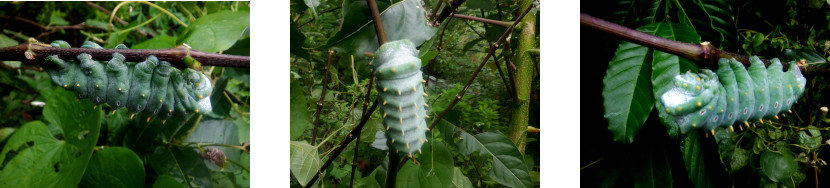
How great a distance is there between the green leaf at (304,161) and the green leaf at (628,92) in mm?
457

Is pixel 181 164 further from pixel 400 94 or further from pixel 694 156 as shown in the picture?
pixel 694 156

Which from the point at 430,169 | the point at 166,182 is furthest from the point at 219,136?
the point at 430,169

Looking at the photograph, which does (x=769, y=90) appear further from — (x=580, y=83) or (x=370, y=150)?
(x=370, y=150)

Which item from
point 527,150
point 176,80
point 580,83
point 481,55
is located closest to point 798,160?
point 580,83

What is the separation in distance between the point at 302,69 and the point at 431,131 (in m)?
0.24

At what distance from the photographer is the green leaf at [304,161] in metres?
0.83

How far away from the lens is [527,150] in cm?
81

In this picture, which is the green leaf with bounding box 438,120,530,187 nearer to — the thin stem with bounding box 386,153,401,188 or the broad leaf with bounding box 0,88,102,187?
the thin stem with bounding box 386,153,401,188

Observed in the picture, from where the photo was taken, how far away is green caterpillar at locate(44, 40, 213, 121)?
690 mm

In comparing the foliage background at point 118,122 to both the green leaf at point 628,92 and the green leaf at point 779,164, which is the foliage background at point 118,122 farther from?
the green leaf at point 779,164

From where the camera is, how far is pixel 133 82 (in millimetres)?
705

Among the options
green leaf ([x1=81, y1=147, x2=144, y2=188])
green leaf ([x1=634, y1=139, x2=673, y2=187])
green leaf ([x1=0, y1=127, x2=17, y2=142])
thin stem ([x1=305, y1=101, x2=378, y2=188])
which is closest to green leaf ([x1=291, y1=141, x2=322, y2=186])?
thin stem ([x1=305, y1=101, x2=378, y2=188])

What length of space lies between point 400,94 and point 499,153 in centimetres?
25

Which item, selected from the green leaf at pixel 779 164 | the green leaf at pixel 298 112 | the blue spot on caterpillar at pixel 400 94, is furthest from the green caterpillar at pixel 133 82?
the green leaf at pixel 779 164
